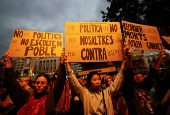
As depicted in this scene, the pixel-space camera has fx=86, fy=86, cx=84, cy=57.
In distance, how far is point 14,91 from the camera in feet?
5.95

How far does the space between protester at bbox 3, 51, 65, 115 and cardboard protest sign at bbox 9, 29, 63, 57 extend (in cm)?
88

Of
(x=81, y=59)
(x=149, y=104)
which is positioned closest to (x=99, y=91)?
(x=81, y=59)

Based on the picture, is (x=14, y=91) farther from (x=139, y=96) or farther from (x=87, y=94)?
(x=139, y=96)

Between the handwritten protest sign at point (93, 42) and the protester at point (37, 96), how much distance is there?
869 millimetres

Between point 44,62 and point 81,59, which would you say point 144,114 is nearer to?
point 81,59

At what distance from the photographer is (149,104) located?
7.22 feet

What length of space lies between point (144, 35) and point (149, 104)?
231cm

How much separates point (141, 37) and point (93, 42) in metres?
1.81

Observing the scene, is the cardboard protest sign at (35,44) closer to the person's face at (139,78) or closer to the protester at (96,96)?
the protester at (96,96)

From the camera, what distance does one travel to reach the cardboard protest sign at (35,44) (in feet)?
9.05

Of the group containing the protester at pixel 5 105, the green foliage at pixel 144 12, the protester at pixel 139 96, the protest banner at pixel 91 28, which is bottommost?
the protester at pixel 5 105

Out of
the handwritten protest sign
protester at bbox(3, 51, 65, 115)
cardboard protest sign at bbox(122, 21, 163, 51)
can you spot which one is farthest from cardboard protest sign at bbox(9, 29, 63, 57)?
cardboard protest sign at bbox(122, 21, 163, 51)

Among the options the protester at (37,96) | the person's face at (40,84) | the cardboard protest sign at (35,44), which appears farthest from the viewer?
the cardboard protest sign at (35,44)

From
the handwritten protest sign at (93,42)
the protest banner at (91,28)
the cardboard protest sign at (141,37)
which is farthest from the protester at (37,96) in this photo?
the cardboard protest sign at (141,37)
